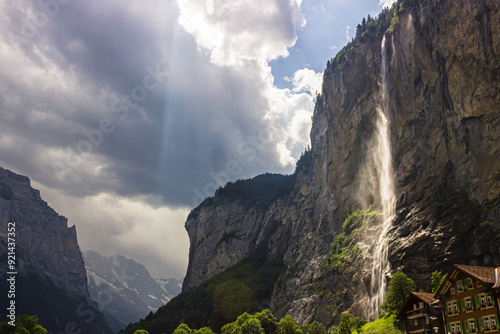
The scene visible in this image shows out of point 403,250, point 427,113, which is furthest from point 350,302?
point 427,113

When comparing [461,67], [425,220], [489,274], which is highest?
[461,67]

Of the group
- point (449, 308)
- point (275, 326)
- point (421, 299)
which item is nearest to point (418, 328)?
point (421, 299)

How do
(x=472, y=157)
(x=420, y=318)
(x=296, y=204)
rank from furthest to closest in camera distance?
(x=296, y=204), (x=472, y=157), (x=420, y=318)

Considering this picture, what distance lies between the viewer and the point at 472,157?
78000 mm

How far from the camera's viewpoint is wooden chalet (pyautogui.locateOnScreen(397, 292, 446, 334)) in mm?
49062

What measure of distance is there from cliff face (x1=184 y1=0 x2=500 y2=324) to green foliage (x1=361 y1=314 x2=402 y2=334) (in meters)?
11.3

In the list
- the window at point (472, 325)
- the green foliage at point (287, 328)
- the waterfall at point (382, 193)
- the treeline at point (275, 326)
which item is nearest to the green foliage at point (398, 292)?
the treeline at point (275, 326)

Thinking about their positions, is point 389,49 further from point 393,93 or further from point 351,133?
point 351,133

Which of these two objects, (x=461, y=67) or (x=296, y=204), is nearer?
(x=461, y=67)

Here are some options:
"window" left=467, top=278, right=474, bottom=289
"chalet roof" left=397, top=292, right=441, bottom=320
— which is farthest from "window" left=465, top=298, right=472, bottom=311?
"chalet roof" left=397, top=292, right=441, bottom=320

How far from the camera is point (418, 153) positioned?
9500 cm

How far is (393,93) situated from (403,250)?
4668cm

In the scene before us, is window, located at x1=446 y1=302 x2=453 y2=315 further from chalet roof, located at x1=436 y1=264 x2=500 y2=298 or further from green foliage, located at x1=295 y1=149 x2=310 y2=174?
green foliage, located at x1=295 y1=149 x2=310 y2=174

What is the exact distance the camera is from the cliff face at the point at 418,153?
2965 inches
